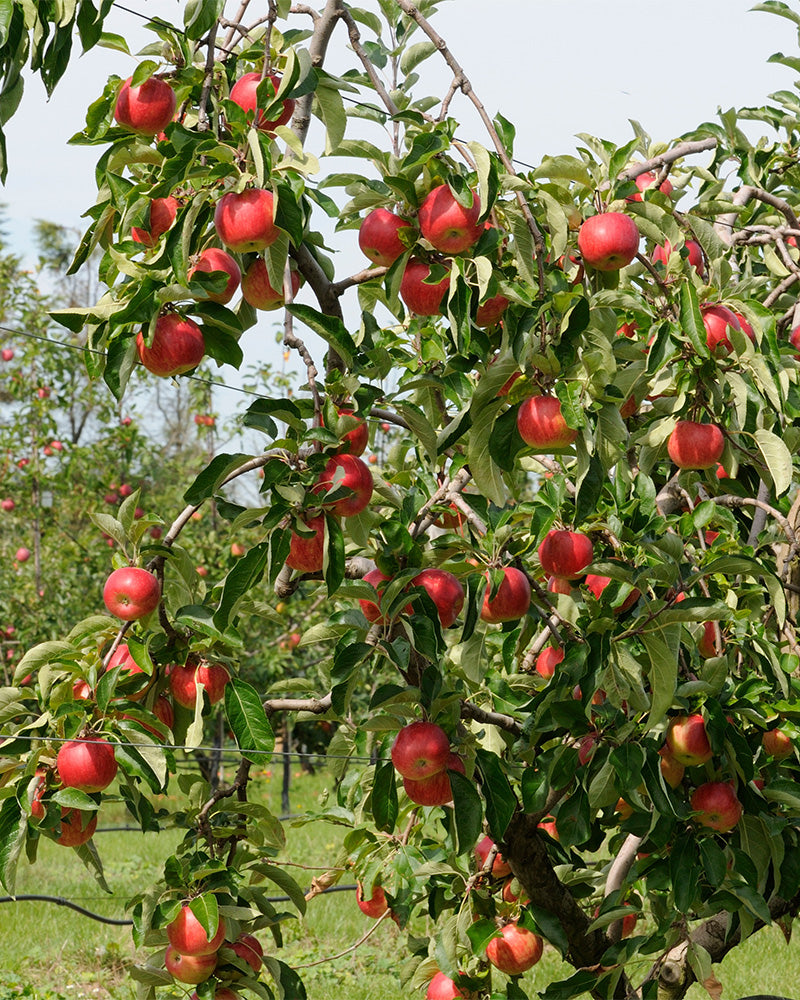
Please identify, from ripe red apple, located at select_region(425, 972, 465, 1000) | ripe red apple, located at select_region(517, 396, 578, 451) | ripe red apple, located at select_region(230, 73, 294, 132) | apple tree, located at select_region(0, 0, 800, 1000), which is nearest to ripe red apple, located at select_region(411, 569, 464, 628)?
apple tree, located at select_region(0, 0, 800, 1000)


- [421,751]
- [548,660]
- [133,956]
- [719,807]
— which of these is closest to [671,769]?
[719,807]

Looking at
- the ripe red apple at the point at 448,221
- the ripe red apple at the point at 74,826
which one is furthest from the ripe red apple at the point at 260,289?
the ripe red apple at the point at 74,826

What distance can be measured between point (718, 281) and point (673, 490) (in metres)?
0.61

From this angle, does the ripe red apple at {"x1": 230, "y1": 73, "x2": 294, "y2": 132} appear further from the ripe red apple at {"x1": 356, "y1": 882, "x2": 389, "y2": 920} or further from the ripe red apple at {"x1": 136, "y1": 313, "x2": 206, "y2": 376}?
the ripe red apple at {"x1": 356, "y1": 882, "x2": 389, "y2": 920}

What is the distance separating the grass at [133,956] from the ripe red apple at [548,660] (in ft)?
4.94

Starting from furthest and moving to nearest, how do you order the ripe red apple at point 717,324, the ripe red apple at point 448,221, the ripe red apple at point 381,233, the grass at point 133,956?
the grass at point 133,956
the ripe red apple at point 717,324
the ripe red apple at point 381,233
the ripe red apple at point 448,221

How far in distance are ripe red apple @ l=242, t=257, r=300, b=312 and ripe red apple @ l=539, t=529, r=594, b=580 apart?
1.60ft

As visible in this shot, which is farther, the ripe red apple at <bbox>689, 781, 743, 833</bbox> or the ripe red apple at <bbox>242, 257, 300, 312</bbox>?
the ripe red apple at <bbox>689, 781, 743, 833</bbox>

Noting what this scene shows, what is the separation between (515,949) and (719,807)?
0.46 meters

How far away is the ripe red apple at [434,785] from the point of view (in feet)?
4.53

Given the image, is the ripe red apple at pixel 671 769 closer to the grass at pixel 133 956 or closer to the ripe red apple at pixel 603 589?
the ripe red apple at pixel 603 589

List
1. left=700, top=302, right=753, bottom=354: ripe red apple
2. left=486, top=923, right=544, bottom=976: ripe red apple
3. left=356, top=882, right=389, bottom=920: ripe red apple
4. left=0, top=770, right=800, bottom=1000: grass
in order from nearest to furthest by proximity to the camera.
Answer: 1. left=700, top=302, right=753, bottom=354: ripe red apple
2. left=486, top=923, right=544, bottom=976: ripe red apple
3. left=356, top=882, right=389, bottom=920: ripe red apple
4. left=0, top=770, right=800, bottom=1000: grass

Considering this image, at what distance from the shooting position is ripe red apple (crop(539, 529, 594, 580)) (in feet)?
4.85

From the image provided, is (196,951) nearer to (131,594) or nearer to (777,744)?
(131,594)
